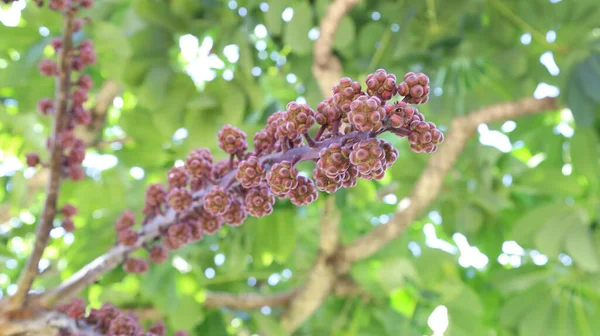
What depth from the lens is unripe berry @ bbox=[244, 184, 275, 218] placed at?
3.43 ft

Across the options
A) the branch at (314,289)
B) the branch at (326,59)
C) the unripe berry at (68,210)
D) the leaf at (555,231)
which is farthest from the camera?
the branch at (314,289)

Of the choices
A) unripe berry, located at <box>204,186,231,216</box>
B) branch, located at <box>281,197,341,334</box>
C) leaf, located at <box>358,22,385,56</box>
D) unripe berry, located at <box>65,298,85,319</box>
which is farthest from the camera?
branch, located at <box>281,197,341,334</box>

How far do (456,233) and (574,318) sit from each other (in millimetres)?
776

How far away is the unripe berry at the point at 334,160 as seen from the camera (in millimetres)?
881

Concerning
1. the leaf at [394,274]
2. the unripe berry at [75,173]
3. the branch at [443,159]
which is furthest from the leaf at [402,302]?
the unripe berry at [75,173]

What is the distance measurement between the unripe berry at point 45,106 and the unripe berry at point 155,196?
649mm

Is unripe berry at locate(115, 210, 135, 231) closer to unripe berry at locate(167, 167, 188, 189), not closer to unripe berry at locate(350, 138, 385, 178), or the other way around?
unripe berry at locate(167, 167, 188, 189)

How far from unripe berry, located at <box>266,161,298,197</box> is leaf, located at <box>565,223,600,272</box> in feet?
7.71

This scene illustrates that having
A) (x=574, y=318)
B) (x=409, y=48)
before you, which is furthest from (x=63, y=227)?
(x=574, y=318)

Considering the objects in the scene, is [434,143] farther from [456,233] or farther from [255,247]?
[456,233]

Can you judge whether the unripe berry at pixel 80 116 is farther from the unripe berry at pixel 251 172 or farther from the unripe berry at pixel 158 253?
the unripe berry at pixel 251 172

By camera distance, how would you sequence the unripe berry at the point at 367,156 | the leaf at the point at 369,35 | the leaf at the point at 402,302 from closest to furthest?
the unripe berry at the point at 367,156, the leaf at the point at 369,35, the leaf at the point at 402,302

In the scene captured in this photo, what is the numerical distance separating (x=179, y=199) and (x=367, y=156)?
515 mm

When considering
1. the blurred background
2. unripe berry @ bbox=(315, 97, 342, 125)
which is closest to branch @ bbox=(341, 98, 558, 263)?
the blurred background
